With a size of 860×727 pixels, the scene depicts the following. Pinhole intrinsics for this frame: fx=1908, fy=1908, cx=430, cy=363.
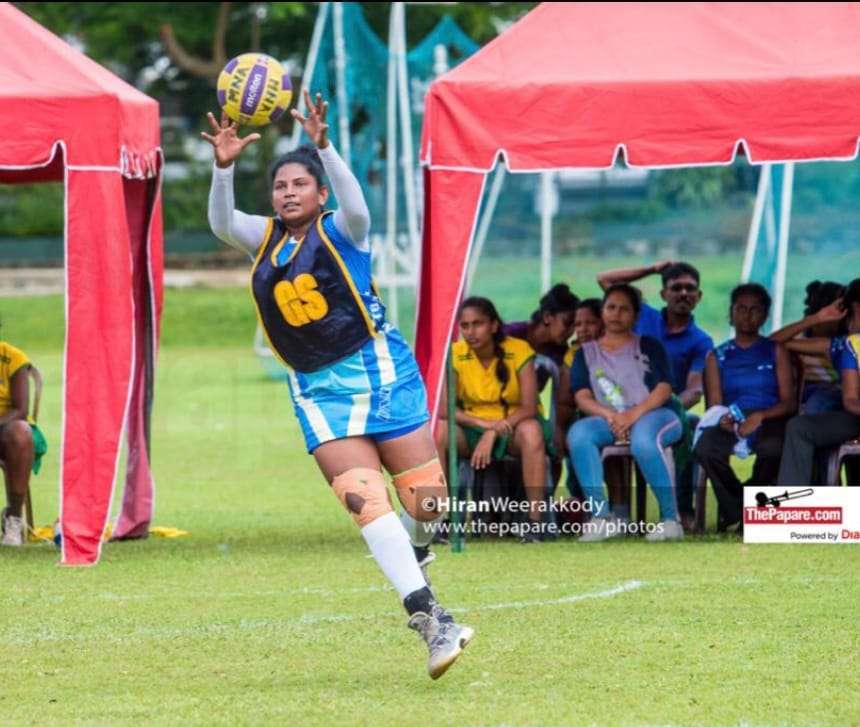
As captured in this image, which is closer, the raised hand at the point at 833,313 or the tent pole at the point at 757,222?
the raised hand at the point at 833,313

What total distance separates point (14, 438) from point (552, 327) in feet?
10.9

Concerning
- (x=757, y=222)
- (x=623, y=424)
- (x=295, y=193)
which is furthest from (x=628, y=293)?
(x=757, y=222)

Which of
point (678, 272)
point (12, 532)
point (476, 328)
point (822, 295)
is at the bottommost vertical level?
point (12, 532)

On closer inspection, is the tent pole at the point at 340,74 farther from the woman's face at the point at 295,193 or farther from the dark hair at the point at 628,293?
the woman's face at the point at 295,193

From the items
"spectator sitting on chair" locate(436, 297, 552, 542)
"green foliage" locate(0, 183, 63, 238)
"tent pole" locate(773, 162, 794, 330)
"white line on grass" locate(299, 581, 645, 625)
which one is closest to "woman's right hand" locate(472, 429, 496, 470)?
"spectator sitting on chair" locate(436, 297, 552, 542)

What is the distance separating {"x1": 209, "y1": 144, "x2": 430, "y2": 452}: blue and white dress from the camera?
269 inches

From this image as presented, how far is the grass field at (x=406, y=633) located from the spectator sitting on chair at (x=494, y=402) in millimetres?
516

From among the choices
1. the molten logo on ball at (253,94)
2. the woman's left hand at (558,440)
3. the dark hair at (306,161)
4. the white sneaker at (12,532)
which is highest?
the molten logo on ball at (253,94)

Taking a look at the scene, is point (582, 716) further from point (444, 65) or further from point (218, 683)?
point (444, 65)

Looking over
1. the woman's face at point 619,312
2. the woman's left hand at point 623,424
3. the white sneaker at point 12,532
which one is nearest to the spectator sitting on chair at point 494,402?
the woman's left hand at point 623,424

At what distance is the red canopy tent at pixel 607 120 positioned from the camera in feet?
32.8

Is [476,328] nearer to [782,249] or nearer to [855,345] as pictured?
[855,345]

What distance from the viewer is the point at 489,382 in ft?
35.9

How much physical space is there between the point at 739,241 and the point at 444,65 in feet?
44.0
